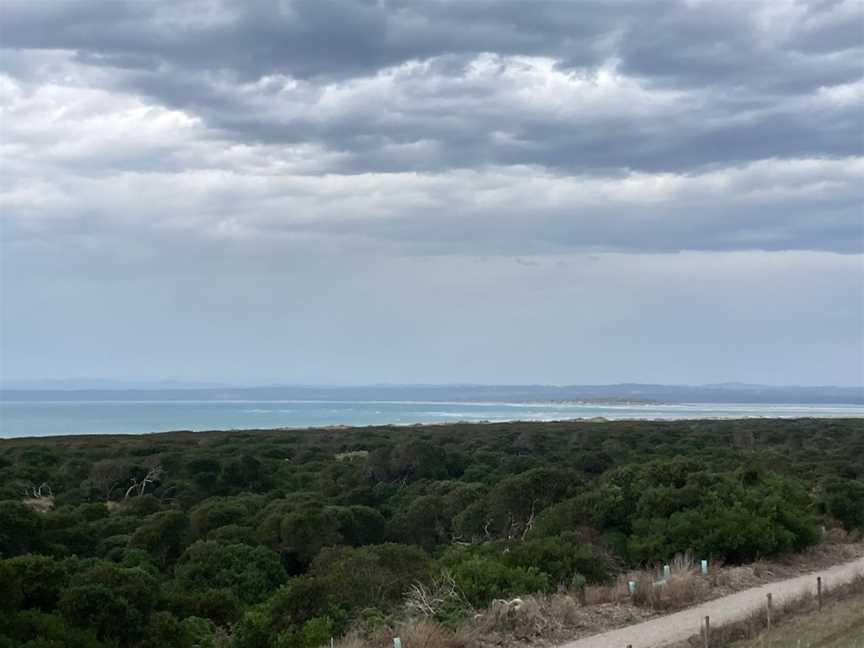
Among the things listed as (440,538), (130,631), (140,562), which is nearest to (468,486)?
(440,538)

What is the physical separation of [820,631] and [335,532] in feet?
45.3

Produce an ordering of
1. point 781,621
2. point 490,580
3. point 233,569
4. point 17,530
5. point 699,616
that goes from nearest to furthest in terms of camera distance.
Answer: point 781,621 → point 699,616 → point 490,580 → point 233,569 → point 17,530

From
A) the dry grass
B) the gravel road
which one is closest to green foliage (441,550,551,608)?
the gravel road

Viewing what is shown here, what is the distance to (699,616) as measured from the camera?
13.9 m

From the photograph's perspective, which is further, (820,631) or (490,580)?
(490,580)

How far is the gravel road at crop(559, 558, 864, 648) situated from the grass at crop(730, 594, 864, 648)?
0.82 m

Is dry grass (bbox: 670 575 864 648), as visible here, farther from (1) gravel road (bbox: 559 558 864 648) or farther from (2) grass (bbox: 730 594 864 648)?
(1) gravel road (bbox: 559 558 864 648)

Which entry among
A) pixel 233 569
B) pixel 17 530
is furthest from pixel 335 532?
pixel 17 530

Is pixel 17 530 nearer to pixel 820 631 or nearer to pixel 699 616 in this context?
pixel 699 616

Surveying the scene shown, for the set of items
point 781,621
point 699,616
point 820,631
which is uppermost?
point 820,631

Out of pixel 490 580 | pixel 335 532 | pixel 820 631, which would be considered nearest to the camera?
pixel 820 631

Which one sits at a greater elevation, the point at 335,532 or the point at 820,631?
the point at 820,631

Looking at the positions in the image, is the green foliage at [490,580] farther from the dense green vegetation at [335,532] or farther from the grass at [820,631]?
the grass at [820,631]

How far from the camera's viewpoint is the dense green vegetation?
13.5 meters
